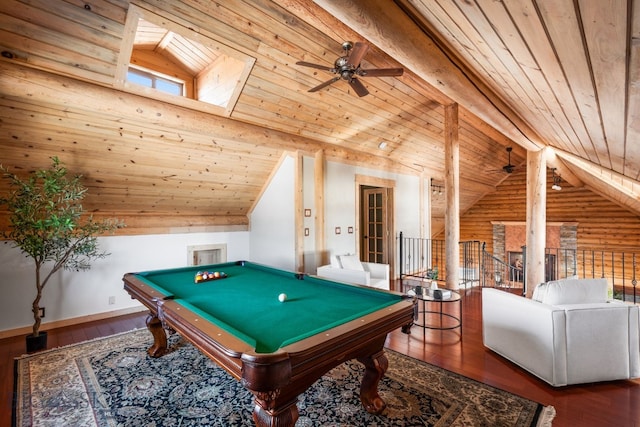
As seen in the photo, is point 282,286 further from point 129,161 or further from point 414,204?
point 414,204

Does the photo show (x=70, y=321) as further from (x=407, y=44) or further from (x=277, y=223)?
(x=407, y=44)

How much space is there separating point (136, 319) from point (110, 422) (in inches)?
93.3

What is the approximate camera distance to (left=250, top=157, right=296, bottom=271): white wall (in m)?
5.12

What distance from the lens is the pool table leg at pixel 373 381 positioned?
214cm

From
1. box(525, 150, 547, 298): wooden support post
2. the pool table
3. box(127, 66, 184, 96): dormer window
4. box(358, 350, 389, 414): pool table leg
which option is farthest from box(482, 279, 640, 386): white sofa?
box(127, 66, 184, 96): dormer window

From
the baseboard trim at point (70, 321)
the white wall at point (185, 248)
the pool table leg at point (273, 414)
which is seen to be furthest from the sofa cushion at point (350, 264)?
the pool table leg at point (273, 414)

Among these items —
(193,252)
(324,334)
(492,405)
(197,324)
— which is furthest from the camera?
(193,252)

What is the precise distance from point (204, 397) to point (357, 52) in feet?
10.4

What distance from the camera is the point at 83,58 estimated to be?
2846mm

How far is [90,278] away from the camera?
4145 millimetres

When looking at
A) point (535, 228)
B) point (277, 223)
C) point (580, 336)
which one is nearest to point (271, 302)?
point (580, 336)

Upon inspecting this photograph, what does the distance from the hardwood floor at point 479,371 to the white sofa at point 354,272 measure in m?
1.00

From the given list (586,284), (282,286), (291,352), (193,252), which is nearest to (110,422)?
(282,286)

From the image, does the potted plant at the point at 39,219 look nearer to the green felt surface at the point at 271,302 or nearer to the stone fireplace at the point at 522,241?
the green felt surface at the point at 271,302
